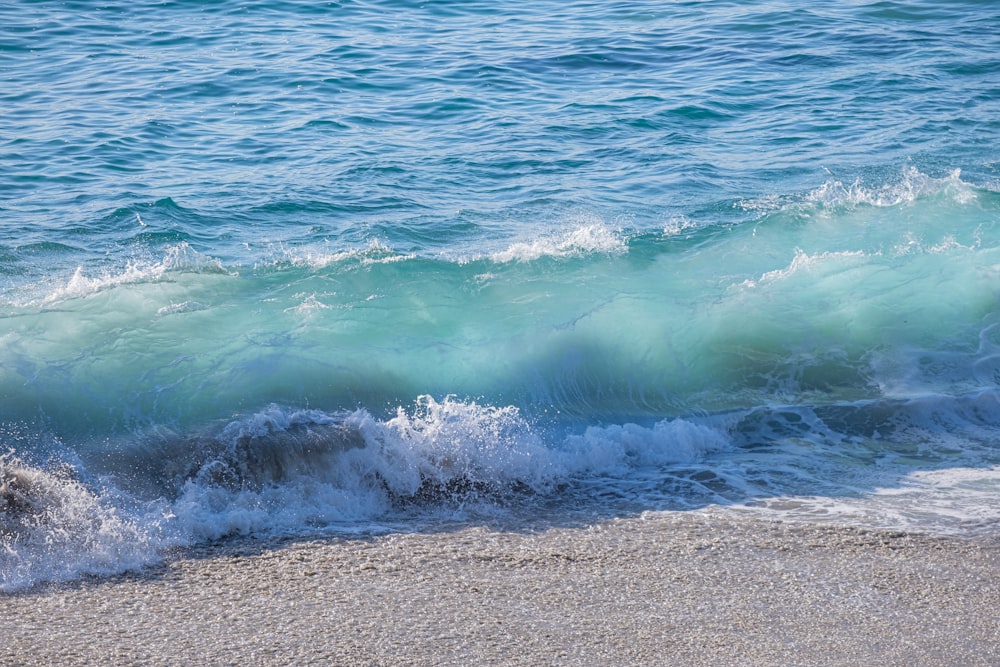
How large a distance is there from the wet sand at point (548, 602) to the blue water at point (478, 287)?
310 millimetres

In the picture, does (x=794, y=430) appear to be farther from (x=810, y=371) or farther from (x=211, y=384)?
(x=211, y=384)

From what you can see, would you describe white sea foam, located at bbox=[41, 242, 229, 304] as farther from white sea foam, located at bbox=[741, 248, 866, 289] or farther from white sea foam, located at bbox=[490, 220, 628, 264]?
white sea foam, located at bbox=[741, 248, 866, 289]

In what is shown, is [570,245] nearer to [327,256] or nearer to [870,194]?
[327,256]

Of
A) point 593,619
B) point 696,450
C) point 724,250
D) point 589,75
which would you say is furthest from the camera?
point 589,75

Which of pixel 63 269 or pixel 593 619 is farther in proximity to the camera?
pixel 63 269

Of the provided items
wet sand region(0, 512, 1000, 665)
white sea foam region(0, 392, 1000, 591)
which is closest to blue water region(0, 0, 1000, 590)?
white sea foam region(0, 392, 1000, 591)

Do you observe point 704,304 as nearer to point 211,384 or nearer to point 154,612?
point 211,384

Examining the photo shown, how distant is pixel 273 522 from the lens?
5.47 meters

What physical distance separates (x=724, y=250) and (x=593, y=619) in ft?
16.9

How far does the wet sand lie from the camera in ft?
13.9

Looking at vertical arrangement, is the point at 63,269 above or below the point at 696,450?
above

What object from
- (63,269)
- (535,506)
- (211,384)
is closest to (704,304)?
(535,506)

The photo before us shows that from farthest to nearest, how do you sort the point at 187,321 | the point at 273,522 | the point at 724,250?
1. the point at 724,250
2. the point at 187,321
3. the point at 273,522

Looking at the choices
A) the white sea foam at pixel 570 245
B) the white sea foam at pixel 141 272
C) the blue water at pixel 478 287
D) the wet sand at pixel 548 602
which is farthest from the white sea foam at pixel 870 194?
the wet sand at pixel 548 602
